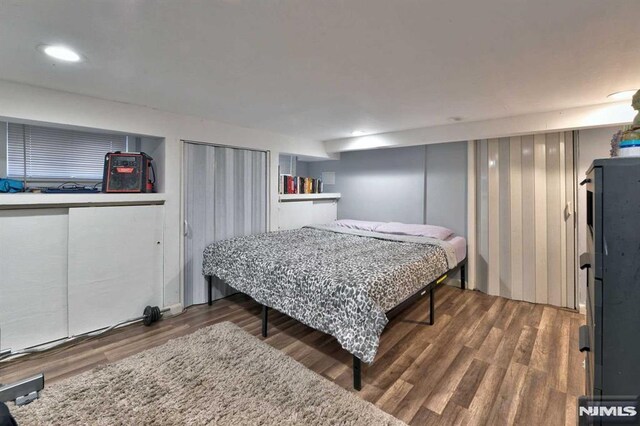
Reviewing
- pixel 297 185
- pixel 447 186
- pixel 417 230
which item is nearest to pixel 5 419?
pixel 417 230

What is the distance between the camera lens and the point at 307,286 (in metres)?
2.18

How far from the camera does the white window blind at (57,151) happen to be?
2.51 m

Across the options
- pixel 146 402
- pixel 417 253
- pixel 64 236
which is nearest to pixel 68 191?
pixel 64 236

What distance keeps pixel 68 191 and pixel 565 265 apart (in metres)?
5.21

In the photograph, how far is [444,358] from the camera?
7.39ft

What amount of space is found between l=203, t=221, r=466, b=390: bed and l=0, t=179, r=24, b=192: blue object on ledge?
65.4 inches

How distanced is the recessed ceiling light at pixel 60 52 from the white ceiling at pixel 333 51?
0.20ft

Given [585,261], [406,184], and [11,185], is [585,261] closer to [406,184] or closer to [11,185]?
[406,184]

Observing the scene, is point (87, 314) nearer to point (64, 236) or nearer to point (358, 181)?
point (64, 236)

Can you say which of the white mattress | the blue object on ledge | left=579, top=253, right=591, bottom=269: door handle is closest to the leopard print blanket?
the white mattress

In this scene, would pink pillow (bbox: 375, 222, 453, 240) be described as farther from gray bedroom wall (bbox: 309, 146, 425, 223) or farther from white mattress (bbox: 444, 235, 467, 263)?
gray bedroom wall (bbox: 309, 146, 425, 223)

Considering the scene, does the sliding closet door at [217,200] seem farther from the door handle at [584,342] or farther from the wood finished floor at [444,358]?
the door handle at [584,342]

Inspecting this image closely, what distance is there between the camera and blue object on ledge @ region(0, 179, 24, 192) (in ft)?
7.37

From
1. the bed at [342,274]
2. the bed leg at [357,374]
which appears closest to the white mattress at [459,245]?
the bed at [342,274]
